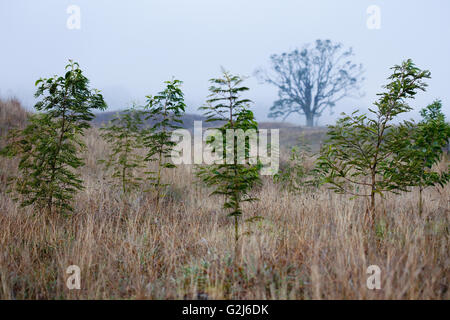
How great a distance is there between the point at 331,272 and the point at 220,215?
287 centimetres

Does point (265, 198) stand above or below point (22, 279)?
above

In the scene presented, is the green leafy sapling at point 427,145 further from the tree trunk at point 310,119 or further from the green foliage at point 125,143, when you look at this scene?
the tree trunk at point 310,119

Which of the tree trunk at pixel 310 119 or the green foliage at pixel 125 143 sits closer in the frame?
the green foliage at pixel 125 143

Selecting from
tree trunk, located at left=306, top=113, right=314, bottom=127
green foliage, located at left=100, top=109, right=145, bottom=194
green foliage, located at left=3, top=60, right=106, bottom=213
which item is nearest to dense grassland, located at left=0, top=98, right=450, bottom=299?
green foliage, located at left=3, top=60, right=106, bottom=213

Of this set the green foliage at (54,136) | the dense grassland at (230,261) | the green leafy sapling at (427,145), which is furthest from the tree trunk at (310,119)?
the green foliage at (54,136)

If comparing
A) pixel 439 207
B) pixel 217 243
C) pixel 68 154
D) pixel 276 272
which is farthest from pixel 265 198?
pixel 68 154

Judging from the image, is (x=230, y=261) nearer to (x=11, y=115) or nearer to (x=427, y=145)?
(x=427, y=145)

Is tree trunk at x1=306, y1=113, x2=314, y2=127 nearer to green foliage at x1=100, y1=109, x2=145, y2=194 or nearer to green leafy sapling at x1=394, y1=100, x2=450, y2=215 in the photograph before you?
green foliage at x1=100, y1=109, x2=145, y2=194

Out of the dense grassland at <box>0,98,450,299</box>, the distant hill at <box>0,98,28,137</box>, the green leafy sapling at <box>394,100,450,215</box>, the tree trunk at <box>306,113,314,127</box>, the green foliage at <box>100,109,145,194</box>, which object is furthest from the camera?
the tree trunk at <box>306,113,314,127</box>

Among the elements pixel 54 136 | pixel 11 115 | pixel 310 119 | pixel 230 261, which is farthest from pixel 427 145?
pixel 310 119

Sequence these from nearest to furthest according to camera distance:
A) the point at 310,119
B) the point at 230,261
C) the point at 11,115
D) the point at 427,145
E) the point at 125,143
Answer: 1. the point at 230,261
2. the point at 427,145
3. the point at 125,143
4. the point at 11,115
5. the point at 310,119

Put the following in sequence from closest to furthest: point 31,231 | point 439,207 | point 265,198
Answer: point 31,231, point 439,207, point 265,198
